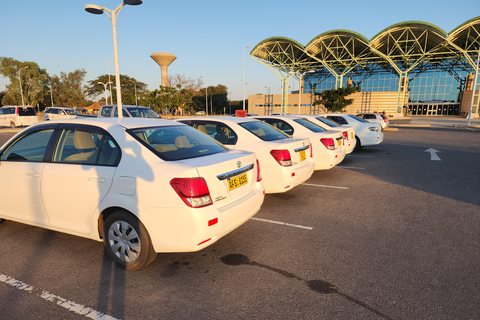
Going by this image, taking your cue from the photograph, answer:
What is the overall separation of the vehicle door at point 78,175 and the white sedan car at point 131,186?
11 millimetres

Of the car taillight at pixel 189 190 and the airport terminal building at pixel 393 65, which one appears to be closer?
the car taillight at pixel 189 190

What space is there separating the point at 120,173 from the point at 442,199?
5983 millimetres

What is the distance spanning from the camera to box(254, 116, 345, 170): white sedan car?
23.2 ft

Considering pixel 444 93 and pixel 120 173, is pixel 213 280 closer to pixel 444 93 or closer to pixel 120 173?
pixel 120 173

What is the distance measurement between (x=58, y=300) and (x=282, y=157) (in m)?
3.59

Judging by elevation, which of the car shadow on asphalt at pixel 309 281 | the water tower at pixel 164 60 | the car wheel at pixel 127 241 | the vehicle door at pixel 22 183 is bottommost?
the car shadow on asphalt at pixel 309 281

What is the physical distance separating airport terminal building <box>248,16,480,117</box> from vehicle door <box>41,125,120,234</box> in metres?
42.0

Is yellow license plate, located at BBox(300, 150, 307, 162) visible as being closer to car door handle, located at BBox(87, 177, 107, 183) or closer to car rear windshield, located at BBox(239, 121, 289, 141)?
car rear windshield, located at BBox(239, 121, 289, 141)

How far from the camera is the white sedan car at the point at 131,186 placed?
282 cm

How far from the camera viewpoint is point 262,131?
19.1ft

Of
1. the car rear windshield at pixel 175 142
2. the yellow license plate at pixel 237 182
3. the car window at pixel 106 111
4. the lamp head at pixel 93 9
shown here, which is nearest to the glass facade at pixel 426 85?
the car window at pixel 106 111

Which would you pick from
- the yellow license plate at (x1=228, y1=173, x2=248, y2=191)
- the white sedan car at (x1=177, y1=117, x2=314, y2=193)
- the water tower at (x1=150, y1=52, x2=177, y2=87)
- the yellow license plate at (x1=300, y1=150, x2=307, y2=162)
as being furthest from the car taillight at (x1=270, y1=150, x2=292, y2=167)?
the water tower at (x1=150, y1=52, x2=177, y2=87)

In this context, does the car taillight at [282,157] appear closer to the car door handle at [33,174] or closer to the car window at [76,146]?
the car window at [76,146]

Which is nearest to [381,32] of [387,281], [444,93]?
[444,93]
